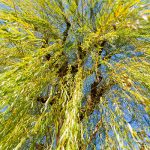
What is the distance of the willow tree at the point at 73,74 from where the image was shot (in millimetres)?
2000

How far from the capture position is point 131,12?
2354 mm

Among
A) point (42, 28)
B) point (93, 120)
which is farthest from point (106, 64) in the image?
point (42, 28)

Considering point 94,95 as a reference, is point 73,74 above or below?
above

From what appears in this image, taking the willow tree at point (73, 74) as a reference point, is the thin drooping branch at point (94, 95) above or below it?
below

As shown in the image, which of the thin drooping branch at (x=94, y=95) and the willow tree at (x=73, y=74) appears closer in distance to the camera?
the willow tree at (x=73, y=74)

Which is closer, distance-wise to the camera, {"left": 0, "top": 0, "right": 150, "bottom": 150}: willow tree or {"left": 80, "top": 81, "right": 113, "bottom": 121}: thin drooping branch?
{"left": 0, "top": 0, "right": 150, "bottom": 150}: willow tree

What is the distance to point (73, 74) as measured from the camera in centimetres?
238

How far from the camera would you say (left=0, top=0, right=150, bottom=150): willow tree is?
6.56ft

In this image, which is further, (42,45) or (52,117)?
(42,45)

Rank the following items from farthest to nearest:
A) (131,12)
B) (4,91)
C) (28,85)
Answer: (131,12), (28,85), (4,91)

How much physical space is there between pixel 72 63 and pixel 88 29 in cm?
30

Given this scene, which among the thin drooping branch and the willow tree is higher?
the willow tree

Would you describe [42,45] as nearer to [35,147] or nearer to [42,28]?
[42,28]

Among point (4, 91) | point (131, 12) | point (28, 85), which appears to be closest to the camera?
point (4, 91)
